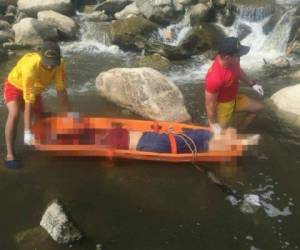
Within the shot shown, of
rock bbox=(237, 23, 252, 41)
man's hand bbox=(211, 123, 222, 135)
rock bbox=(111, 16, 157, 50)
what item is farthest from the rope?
rock bbox=(237, 23, 252, 41)

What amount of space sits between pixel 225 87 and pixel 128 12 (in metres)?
9.98

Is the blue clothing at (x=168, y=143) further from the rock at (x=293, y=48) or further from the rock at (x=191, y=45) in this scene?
the rock at (x=293, y=48)

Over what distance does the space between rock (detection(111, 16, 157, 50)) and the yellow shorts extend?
261 inches

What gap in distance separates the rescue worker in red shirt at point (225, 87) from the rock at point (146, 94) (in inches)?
57.2

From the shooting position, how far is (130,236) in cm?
585

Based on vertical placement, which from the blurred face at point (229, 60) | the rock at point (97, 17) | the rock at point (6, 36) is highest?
the blurred face at point (229, 60)

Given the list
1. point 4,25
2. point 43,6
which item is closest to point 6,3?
point 43,6

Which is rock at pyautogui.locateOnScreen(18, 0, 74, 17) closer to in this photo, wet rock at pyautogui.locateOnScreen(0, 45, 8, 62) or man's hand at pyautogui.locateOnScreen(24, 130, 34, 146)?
wet rock at pyautogui.locateOnScreen(0, 45, 8, 62)

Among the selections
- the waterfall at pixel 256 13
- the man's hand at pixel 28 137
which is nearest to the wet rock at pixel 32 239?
the man's hand at pixel 28 137

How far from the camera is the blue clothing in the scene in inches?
291

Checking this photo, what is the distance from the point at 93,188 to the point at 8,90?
195 centimetres

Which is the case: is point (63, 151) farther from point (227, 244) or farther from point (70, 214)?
point (227, 244)

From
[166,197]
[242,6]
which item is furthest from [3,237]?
[242,6]

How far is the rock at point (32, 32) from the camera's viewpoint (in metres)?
14.7
